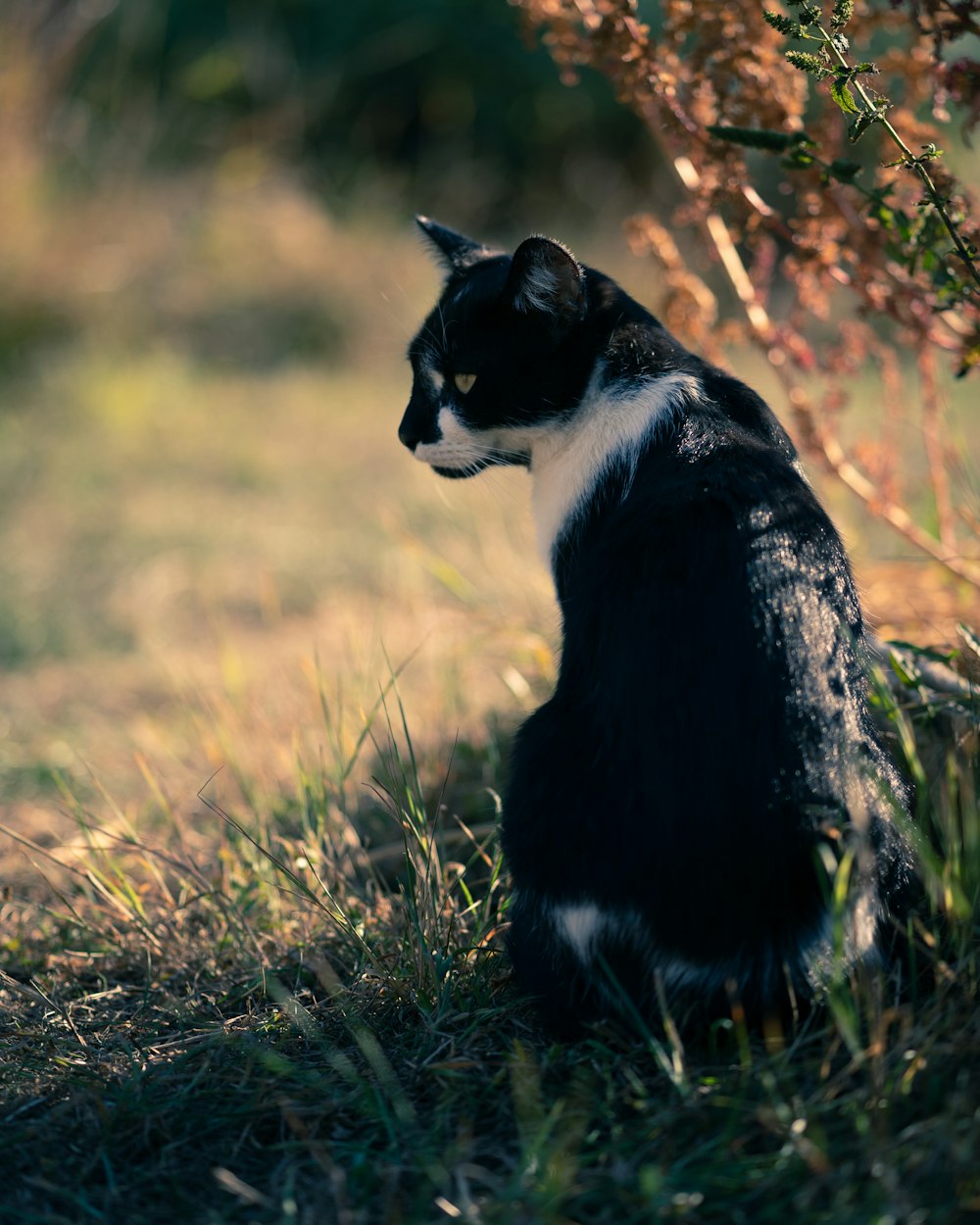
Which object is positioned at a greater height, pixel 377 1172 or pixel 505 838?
pixel 505 838

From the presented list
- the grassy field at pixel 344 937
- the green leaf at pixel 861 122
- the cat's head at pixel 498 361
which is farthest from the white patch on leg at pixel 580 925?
the green leaf at pixel 861 122

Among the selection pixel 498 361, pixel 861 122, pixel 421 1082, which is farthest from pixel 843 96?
pixel 421 1082

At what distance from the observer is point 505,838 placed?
151 centimetres

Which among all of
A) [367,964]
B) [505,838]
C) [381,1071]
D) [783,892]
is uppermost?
[783,892]

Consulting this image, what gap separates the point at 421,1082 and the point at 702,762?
505mm

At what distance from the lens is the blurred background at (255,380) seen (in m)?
2.80

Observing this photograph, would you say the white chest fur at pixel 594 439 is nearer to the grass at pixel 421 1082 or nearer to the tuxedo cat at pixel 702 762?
the tuxedo cat at pixel 702 762

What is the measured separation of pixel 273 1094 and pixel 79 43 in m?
7.32

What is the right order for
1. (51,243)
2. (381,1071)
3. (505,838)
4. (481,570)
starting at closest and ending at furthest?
(381,1071)
(505,838)
(481,570)
(51,243)

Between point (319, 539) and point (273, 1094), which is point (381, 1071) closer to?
point (273, 1094)

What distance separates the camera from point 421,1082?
4.74 ft

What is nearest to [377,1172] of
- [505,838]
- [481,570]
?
[505,838]

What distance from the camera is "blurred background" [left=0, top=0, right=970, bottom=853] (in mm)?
2805

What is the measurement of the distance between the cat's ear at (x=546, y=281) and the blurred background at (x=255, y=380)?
2.08ft
